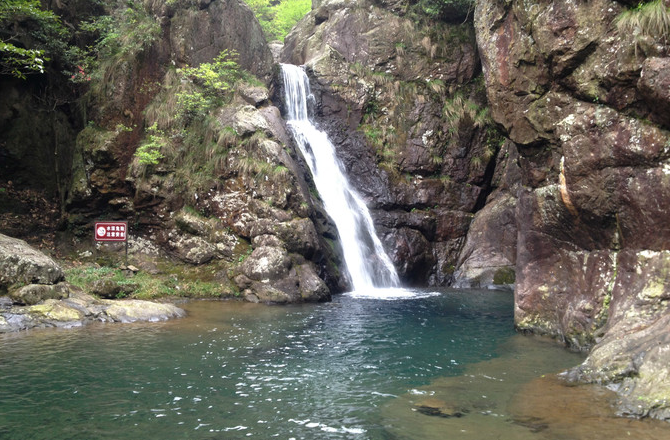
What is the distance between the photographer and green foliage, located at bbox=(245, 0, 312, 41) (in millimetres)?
42094

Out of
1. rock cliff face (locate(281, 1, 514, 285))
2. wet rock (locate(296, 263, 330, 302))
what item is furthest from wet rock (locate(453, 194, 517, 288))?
wet rock (locate(296, 263, 330, 302))

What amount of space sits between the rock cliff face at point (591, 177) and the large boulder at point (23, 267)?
11.2m

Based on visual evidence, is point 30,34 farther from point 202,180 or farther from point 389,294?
point 389,294

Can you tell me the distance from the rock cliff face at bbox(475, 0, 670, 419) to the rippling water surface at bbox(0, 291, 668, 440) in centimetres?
124

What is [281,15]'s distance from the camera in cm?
4500

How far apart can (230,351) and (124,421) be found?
134 inches

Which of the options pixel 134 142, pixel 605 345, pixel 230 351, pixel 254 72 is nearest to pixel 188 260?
pixel 134 142

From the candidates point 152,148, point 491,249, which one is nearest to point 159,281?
point 152,148

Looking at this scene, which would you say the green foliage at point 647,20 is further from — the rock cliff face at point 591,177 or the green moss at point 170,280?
the green moss at point 170,280

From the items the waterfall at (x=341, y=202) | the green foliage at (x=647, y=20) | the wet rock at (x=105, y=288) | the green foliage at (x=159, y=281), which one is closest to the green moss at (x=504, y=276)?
the waterfall at (x=341, y=202)

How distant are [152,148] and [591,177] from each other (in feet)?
49.5

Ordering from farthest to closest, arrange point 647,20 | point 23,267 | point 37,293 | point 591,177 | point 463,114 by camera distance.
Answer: point 463,114 < point 23,267 < point 37,293 < point 591,177 < point 647,20

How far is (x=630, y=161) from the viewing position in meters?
8.07

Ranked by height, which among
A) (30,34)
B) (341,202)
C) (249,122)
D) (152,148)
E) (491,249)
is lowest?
(491,249)
